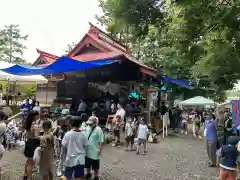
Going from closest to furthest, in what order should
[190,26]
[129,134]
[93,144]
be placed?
[190,26] → [93,144] → [129,134]

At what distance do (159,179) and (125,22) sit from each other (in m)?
4.57

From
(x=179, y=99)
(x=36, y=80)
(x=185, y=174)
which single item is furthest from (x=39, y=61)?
(x=179, y=99)

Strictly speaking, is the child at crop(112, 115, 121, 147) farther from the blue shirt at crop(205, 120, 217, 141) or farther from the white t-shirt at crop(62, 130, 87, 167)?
the white t-shirt at crop(62, 130, 87, 167)

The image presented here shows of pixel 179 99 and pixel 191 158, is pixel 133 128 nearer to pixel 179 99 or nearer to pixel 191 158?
pixel 191 158

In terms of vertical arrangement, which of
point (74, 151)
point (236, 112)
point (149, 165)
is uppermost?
point (236, 112)

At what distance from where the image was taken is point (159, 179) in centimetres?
725

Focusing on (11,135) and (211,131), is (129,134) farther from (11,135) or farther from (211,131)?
(11,135)

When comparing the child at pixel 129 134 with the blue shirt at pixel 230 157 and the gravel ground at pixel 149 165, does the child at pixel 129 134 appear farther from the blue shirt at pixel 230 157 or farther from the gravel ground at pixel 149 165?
the blue shirt at pixel 230 157

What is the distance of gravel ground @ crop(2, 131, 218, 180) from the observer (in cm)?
740

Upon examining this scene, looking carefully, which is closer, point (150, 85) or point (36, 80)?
point (36, 80)

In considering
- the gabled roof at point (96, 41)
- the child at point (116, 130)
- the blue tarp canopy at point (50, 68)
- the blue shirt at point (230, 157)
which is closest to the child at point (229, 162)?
the blue shirt at point (230, 157)

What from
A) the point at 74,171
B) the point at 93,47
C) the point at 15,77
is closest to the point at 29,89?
the point at 93,47

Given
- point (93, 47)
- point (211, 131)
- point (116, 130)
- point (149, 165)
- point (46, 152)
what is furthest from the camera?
point (93, 47)

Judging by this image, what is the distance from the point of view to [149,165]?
8.58 metres
